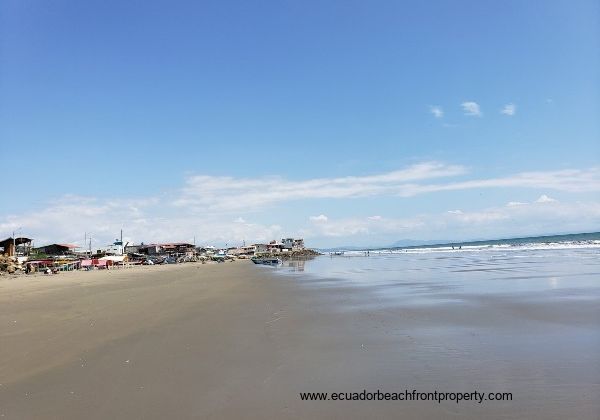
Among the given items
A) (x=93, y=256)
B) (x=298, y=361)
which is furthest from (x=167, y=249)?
(x=298, y=361)

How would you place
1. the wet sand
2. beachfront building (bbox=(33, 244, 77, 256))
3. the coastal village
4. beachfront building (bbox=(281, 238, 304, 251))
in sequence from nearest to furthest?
1. the wet sand
2. the coastal village
3. beachfront building (bbox=(33, 244, 77, 256))
4. beachfront building (bbox=(281, 238, 304, 251))

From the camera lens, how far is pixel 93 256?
110312 mm

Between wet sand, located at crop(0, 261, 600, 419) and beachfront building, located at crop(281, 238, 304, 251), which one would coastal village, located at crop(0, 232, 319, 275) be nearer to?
beachfront building, located at crop(281, 238, 304, 251)

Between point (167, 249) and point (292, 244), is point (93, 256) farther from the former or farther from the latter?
point (292, 244)

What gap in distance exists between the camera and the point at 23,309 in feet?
59.0

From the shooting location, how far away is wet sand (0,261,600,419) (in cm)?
620

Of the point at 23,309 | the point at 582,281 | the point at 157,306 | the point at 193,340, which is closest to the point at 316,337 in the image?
the point at 193,340

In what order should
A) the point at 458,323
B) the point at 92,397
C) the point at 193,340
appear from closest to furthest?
the point at 92,397
the point at 193,340
the point at 458,323

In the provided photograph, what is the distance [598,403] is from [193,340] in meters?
8.92

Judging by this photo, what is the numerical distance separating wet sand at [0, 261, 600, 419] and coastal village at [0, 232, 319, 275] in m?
54.9

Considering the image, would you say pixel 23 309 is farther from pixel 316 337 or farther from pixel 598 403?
pixel 598 403

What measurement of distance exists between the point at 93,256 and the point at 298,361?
116747 millimetres

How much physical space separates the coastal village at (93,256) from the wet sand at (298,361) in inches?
2163

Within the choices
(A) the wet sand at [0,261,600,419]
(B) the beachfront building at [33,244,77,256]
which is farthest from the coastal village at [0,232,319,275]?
(A) the wet sand at [0,261,600,419]
